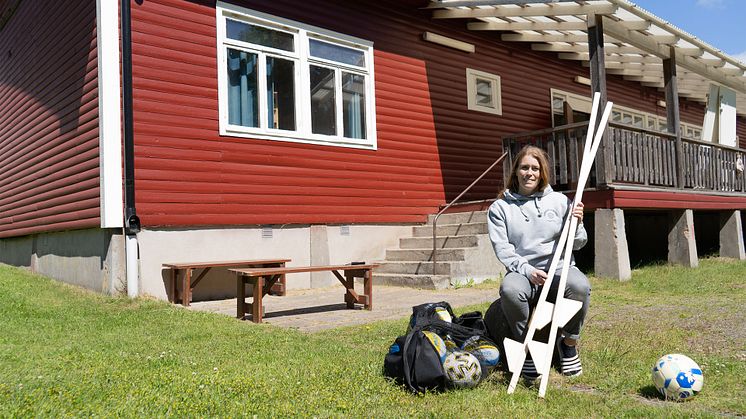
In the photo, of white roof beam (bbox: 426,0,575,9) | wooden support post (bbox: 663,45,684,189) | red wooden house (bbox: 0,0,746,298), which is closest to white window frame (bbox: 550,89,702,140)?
red wooden house (bbox: 0,0,746,298)

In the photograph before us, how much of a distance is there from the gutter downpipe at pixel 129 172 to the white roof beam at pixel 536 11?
537 cm

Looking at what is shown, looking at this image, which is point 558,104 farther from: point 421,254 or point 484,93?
point 421,254

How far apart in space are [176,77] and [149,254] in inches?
86.0

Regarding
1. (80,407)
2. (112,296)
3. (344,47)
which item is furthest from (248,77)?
(80,407)

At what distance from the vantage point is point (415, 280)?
28.1 feet

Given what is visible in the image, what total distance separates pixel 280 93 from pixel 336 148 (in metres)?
1.16

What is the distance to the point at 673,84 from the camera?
10.3 m

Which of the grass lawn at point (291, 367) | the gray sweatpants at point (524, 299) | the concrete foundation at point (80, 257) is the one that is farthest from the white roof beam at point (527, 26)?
the gray sweatpants at point (524, 299)

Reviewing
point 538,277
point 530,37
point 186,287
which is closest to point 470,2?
point 530,37

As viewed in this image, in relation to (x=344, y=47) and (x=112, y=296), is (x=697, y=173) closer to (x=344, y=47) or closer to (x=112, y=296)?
(x=344, y=47)

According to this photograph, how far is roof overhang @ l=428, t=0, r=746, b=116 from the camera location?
934 centimetres

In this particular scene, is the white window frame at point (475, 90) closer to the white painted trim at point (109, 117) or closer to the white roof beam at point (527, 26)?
the white roof beam at point (527, 26)

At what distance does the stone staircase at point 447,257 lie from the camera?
333 inches

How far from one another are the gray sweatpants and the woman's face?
1.86 feet
